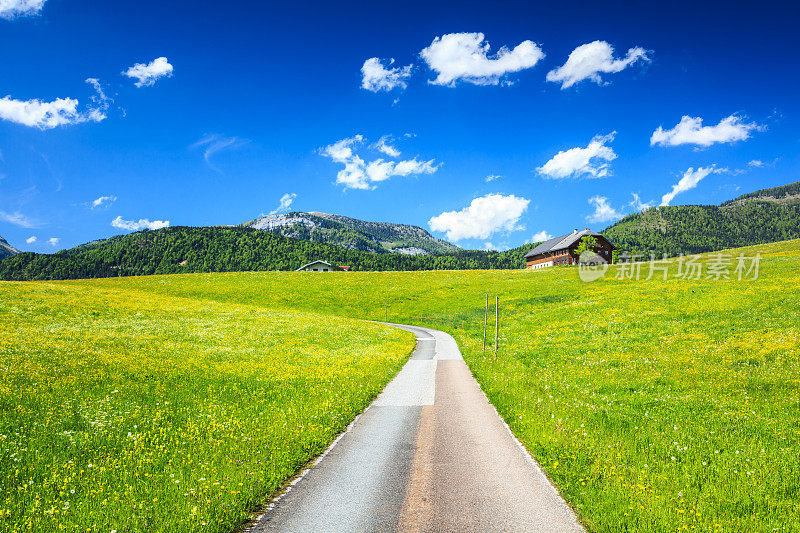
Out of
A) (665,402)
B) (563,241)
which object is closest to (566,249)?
(563,241)

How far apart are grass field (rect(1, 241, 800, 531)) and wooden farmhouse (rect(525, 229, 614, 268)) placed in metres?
77.5

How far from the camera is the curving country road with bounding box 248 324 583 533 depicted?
7145mm

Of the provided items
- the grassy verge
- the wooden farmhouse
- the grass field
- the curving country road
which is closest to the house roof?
the wooden farmhouse

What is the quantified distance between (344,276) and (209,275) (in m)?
34.5

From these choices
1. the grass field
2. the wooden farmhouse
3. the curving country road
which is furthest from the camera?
the wooden farmhouse

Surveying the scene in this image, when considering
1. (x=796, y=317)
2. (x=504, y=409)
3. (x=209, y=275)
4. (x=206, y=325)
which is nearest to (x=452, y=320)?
(x=206, y=325)

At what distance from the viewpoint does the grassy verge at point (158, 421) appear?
7215mm

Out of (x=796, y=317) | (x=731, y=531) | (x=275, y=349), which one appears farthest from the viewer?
(x=275, y=349)

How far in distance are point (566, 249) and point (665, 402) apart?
11386 cm

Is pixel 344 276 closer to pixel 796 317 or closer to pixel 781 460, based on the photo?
pixel 796 317

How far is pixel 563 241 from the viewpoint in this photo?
415 ft

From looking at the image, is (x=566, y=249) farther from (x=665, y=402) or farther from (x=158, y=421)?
(x=158, y=421)

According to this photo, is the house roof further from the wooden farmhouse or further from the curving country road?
the curving country road

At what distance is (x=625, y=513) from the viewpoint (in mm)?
7227
